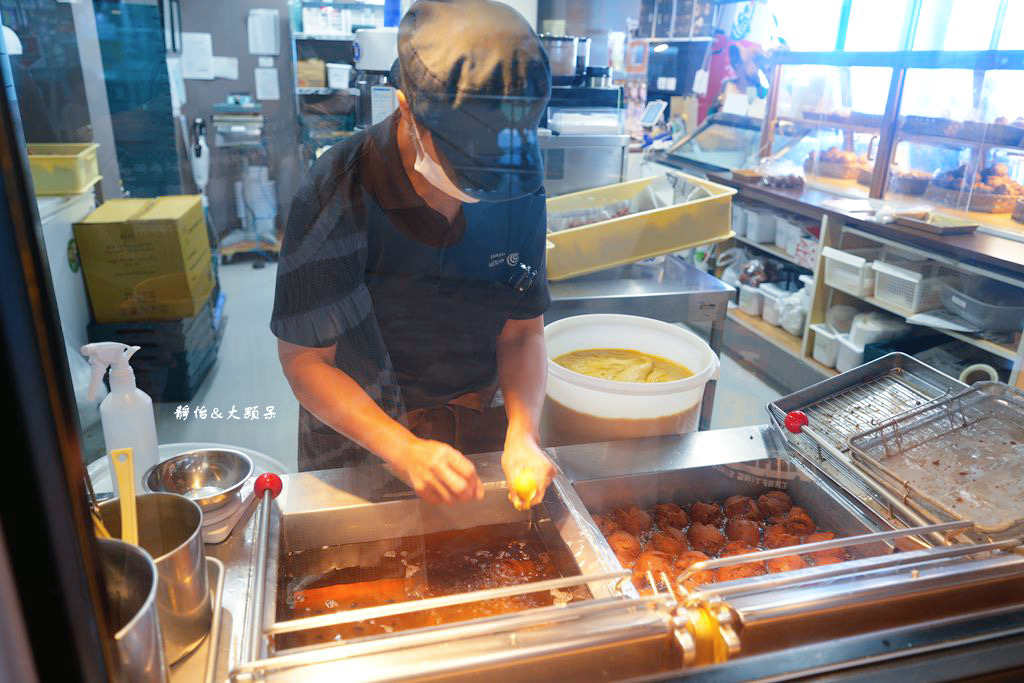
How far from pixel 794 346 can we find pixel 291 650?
7.69 ft

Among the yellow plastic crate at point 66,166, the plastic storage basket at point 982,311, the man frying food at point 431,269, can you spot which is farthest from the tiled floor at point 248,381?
the plastic storage basket at point 982,311

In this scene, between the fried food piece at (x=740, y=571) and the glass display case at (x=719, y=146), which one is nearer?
the fried food piece at (x=740, y=571)

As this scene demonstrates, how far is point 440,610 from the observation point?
37.1 inches

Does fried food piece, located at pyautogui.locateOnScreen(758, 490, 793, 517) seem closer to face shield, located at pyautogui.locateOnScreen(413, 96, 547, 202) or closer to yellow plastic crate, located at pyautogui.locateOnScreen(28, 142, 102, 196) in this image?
face shield, located at pyautogui.locateOnScreen(413, 96, 547, 202)

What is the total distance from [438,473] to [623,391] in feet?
1.52

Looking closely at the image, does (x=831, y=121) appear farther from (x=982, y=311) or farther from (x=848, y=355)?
(x=982, y=311)

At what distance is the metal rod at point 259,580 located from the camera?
774mm

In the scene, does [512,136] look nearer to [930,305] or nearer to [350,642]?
[350,642]

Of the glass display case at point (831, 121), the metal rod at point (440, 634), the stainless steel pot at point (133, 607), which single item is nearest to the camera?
the stainless steel pot at point (133, 607)

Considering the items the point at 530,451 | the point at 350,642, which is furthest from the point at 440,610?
the point at 530,451

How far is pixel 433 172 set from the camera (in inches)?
38.3

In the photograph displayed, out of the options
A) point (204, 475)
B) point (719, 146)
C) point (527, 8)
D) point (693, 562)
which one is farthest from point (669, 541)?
point (719, 146)

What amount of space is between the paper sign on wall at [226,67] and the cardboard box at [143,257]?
21cm

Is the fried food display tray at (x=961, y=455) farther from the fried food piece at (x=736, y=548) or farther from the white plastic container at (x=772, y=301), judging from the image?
the white plastic container at (x=772, y=301)
